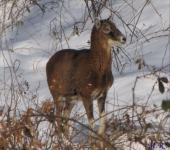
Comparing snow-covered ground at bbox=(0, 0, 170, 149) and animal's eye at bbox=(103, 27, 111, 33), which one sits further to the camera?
snow-covered ground at bbox=(0, 0, 170, 149)

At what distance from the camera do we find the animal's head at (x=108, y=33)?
22.7ft

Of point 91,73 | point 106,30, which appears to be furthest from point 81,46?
point 106,30

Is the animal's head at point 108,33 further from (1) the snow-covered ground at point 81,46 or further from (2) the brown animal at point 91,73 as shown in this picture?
(1) the snow-covered ground at point 81,46

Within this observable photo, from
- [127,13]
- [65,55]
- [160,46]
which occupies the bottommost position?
[65,55]

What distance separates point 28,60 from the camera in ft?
36.1

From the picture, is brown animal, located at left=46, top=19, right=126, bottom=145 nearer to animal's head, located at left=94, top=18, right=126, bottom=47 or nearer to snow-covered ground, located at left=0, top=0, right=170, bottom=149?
animal's head, located at left=94, top=18, right=126, bottom=47

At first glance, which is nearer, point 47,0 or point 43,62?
point 43,62

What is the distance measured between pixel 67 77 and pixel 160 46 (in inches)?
141

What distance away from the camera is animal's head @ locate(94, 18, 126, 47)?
6.91 meters

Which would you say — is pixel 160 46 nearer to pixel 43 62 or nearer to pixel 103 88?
pixel 43 62

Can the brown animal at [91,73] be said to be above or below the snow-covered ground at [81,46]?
below

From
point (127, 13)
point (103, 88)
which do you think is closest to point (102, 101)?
point (103, 88)

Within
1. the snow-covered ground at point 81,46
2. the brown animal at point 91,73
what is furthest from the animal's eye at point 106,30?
the snow-covered ground at point 81,46

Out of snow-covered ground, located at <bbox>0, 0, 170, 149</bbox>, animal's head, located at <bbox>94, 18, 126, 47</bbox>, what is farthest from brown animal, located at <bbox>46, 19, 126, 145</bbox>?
snow-covered ground, located at <bbox>0, 0, 170, 149</bbox>
